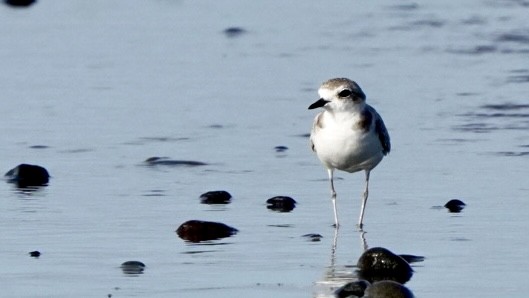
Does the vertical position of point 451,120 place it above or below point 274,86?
below

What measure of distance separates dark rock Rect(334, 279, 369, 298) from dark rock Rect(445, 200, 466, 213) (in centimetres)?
205

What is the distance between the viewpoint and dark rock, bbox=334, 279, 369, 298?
272 inches

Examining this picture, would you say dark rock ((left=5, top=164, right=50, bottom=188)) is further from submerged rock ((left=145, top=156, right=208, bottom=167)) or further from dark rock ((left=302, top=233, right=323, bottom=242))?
dark rock ((left=302, top=233, right=323, bottom=242))

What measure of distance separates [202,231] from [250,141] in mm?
2838

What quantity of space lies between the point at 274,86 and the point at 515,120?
7.80 ft

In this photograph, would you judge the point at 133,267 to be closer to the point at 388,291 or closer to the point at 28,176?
the point at 388,291

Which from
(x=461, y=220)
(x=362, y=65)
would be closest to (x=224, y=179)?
(x=461, y=220)

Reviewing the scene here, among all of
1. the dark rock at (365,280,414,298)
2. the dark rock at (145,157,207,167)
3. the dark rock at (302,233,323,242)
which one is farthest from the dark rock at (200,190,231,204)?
the dark rock at (365,280,414,298)

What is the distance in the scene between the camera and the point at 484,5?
1728 cm

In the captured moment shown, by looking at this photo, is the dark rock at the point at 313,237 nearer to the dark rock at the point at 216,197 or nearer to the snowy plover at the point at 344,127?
the snowy plover at the point at 344,127

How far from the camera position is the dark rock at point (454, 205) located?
8.90 meters

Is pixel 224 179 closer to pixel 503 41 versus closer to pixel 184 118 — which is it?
pixel 184 118

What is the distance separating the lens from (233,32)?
15539 millimetres

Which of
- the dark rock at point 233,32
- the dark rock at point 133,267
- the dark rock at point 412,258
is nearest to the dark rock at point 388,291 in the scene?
the dark rock at point 412,258
